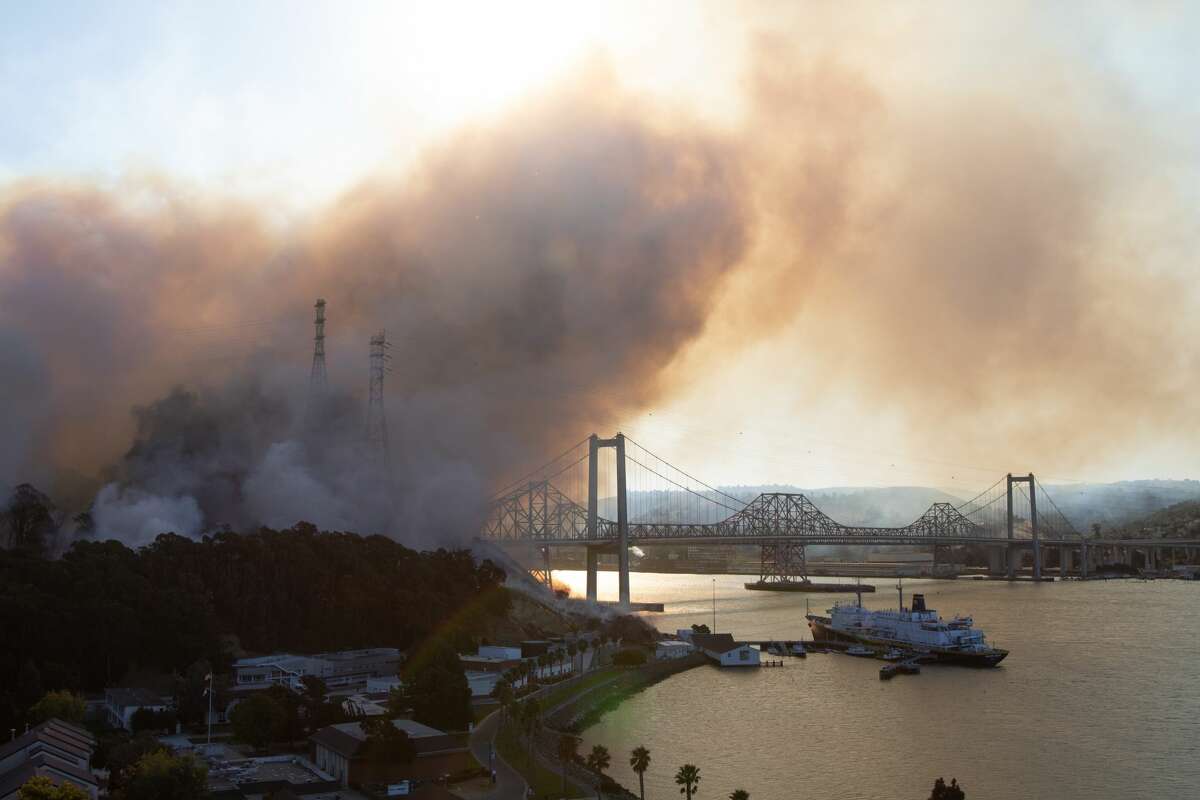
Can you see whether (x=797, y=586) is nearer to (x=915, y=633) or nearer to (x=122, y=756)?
(x=915, y=633)

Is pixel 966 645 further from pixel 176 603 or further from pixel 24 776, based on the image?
pixel 24 776

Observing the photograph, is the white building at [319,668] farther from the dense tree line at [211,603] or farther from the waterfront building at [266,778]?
the waterfront building at [266,778]

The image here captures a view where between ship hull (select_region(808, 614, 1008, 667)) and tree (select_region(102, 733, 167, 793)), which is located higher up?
tree (select_region(102, 733, 167, 793))

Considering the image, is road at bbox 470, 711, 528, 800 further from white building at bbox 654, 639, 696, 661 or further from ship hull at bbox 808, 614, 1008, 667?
ship hull at bbox 808, 614, 1008, 667

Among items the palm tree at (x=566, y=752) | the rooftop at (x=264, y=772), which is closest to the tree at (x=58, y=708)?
the rooftop at (x=264, y=772)

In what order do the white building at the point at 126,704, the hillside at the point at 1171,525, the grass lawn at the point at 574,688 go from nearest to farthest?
the white building at the point at 126,704 → the grass lawn at the point at 574,688 → the hillside at the point at 1171,525

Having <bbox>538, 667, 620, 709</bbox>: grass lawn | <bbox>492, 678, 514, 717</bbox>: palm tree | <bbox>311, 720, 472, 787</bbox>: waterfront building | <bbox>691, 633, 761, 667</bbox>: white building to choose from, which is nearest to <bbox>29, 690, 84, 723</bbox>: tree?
<bbox>311, 720, 472, 787</bbox>: waterfront building
